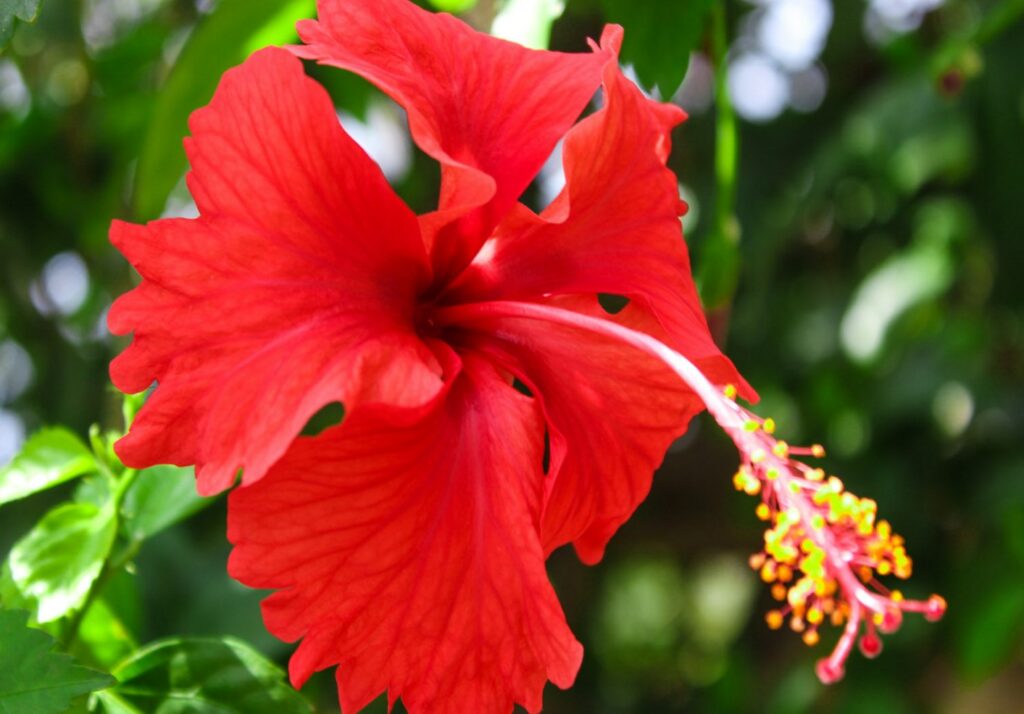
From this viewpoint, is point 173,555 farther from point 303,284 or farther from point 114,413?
point 303,284

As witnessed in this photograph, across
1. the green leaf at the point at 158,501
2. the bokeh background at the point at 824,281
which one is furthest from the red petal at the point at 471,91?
the bokeh background at the point at 824,281

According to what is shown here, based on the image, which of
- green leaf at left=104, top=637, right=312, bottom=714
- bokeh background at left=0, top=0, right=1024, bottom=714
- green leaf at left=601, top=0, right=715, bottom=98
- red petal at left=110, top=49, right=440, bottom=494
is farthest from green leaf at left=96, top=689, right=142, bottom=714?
bokeh background at left=0, top=0, right=1024, bottom=714

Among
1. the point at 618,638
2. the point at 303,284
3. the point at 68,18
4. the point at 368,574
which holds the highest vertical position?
the point at 303,284

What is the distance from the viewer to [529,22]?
0.90 metres

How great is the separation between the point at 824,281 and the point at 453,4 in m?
1.17

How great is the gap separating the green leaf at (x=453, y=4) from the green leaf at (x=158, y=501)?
498mm

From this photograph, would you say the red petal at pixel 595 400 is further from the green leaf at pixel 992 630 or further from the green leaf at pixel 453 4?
the green leaf at pixel 992 630

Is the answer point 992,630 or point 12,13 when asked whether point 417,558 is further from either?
point 992,630

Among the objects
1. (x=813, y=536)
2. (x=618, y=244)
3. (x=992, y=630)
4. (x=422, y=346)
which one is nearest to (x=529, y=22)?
(x=618, y=244)

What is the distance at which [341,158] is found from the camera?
0.65 m

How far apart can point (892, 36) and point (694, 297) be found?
1341 mm

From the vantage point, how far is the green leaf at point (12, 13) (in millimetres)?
700

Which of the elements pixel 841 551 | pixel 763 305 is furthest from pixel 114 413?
pixel 763 305

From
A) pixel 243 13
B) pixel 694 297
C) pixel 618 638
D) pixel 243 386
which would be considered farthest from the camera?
pixel 618 638
